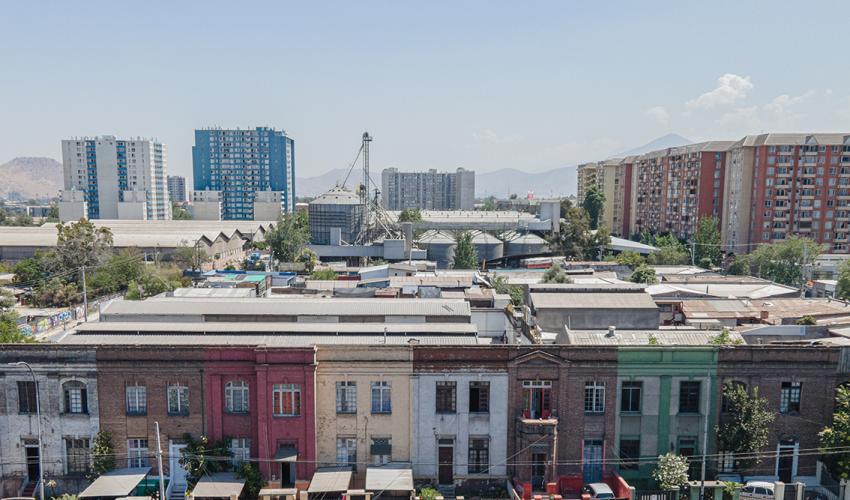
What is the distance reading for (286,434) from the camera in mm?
26344

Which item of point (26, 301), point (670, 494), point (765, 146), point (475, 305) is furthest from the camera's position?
point (765, 146)

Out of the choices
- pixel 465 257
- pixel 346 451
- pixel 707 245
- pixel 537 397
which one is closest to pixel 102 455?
pixel 346 451

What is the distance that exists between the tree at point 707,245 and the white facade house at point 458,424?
7475 cm

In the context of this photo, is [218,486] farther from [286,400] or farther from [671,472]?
[671,472]

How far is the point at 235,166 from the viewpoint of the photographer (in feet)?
646

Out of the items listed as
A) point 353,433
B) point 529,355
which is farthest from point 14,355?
point 529,355

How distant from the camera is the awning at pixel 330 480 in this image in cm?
2497

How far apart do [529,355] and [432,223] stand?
81978 mm

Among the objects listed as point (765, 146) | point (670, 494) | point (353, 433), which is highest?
point (765, 146)

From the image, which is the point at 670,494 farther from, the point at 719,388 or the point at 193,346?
the point at 193,346

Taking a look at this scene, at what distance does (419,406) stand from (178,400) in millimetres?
10733

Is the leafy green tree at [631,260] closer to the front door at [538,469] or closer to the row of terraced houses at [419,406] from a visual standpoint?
the row of terraced houses at [419,406]

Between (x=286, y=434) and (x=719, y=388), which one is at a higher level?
(x=719, y=388)

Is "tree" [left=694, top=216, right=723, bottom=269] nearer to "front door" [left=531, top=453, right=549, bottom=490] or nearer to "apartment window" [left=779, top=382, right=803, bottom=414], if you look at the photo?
"apartment window" [left=779, top=382, right=803, bottom=414]
